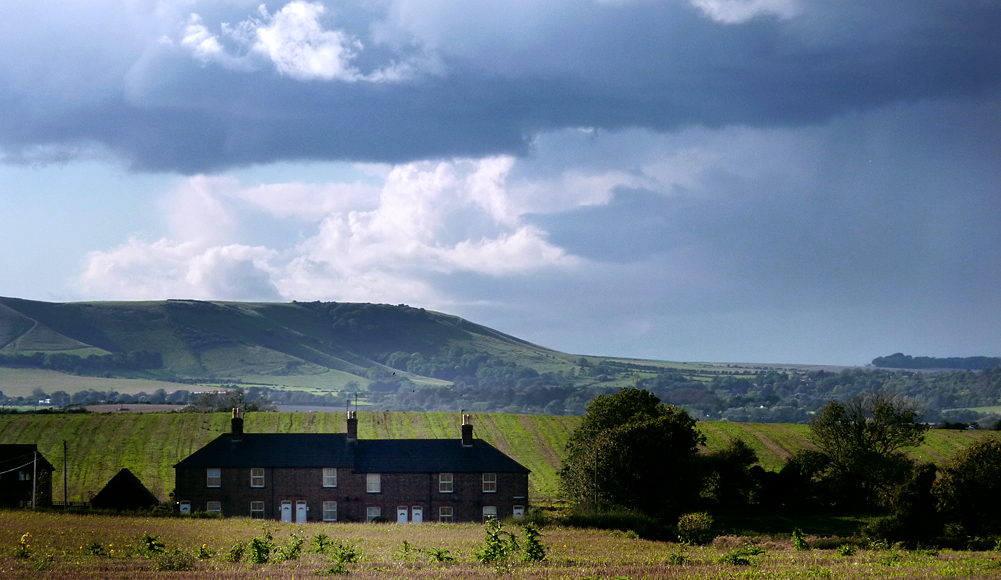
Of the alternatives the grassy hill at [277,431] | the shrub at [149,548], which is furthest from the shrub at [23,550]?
the grassy hill at [277,431]

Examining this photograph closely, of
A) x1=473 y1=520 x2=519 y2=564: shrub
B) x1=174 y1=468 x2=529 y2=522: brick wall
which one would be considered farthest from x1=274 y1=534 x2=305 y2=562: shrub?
x1=174 y1=468 x2=529 y2=522: brick wall

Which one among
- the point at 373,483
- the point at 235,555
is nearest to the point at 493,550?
the point at 235,555

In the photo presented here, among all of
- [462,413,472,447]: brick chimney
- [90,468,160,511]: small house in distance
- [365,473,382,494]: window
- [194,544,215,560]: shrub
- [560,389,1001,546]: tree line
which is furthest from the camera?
[462,413,472,447]: brick chimney

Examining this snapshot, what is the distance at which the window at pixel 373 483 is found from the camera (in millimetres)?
79812

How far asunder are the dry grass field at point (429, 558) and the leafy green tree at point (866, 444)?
35614mm

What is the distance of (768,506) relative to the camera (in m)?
91.1

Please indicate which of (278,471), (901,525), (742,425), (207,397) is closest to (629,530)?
(901,525)

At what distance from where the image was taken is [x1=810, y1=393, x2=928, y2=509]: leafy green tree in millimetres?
91875

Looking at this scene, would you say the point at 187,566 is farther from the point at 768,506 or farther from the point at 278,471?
the point at 768,506

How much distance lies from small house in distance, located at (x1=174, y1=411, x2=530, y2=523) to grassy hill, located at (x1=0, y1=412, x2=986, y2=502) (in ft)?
52.8

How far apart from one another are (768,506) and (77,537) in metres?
61.6

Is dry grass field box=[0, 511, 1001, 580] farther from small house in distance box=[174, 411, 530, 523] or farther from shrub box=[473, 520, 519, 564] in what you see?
small house in distance box=[174, 411, 530, 523]

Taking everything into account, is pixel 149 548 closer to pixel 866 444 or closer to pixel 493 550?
pixel 493 550

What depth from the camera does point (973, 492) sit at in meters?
65.2
